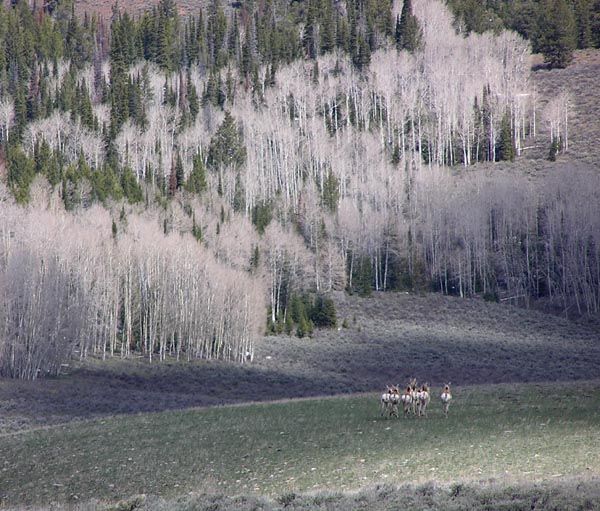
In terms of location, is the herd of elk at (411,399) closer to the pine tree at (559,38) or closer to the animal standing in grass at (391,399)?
the animal standing in grass at (391,399)

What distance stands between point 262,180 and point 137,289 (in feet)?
124

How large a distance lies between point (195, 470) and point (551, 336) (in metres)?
48.8

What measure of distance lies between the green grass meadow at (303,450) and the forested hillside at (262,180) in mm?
22258

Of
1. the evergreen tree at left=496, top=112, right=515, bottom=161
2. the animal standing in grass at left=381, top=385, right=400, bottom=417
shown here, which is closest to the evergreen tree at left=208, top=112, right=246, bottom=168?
the evergreen tree at left=496, top=112, right=515, bottom=161

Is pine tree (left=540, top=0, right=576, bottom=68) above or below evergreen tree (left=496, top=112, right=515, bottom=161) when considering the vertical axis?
above

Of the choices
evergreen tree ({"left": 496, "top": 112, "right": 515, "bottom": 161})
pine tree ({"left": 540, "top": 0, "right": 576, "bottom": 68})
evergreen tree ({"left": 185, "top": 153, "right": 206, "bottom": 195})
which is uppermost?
pine tree ({"left": 540, "top": 0, "right": 576, "bottom": 68})

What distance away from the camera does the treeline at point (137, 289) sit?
5953cm

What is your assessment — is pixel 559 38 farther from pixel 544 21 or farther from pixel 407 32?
pixel 407 32

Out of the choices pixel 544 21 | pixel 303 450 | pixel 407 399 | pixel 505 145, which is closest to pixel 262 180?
pixel 505 145

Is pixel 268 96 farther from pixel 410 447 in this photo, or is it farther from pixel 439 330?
pixel 410 447

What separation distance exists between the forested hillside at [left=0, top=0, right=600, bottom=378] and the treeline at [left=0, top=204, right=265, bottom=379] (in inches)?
7.2

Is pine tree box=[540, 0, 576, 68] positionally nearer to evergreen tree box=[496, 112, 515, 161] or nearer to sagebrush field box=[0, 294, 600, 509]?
evergreen tree box=[496, 112, 515, 161]

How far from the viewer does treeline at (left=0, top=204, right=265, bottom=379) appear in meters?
59.5

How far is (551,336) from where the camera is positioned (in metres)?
69.5
